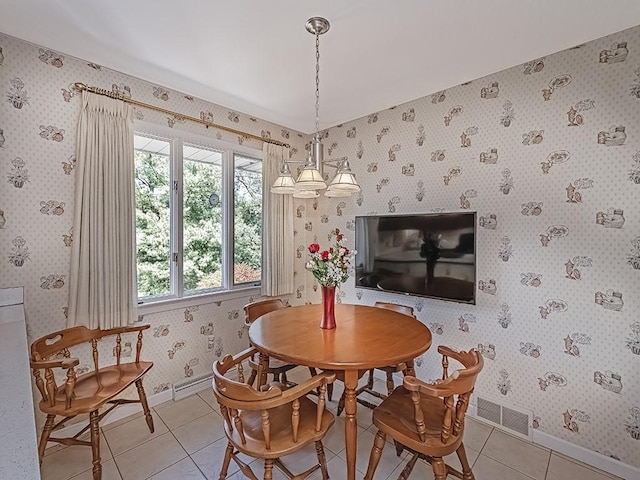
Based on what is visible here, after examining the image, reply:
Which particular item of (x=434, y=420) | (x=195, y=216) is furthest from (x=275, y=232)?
(x=434, y=420)

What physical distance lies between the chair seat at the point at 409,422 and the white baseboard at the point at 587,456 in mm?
1012

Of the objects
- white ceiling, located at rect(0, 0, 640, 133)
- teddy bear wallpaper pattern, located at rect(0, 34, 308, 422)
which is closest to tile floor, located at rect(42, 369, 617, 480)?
teddy bear wallpaper pattern, located at rect(0, 34, 308, 422)

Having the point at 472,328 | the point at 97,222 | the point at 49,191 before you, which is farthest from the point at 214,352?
the point at 472,328

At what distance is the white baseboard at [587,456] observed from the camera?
1866 millimetres

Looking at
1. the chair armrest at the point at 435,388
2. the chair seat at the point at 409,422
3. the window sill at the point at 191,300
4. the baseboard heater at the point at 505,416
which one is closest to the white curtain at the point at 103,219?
the window sill at the point at 191,300

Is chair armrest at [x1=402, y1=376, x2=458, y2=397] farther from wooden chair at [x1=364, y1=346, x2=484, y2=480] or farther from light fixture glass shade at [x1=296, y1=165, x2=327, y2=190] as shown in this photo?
light fixture glass shade at [x1=296, y1=165, x2=327, y2=190]

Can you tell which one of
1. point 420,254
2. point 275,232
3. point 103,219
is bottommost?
point 420,254

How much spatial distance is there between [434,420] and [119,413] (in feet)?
7.83

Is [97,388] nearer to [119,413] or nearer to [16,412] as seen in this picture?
[119,413]

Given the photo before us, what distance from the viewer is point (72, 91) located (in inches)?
86.2

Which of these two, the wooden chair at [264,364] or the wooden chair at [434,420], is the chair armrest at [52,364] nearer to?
the wooden chair at [264,364]

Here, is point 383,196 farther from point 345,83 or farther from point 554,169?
point 554,169

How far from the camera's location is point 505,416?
233cm

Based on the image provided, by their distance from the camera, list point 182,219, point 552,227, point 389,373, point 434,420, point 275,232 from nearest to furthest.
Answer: point 434,420, point 552,227, point 389,373, point 182,219, point 275,232
